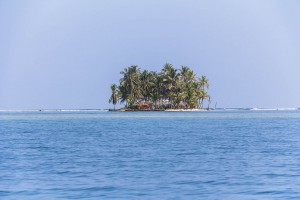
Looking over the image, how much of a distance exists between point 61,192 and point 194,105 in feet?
512

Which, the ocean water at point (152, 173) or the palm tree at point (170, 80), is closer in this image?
the ocean water at point (152, 173)

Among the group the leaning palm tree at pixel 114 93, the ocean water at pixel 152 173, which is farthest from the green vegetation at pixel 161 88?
the ocean water at pixel 152 173

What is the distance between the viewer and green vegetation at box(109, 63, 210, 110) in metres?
162

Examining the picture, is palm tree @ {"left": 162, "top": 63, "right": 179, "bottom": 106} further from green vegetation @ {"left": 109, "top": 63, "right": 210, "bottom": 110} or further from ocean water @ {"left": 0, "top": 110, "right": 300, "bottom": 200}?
ocean water @ {"left": 0, "top": 110, "right": 300, "bottom": 200}

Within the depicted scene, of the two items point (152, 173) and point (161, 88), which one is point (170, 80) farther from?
point (152, 173)

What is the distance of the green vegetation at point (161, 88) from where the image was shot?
16186 cm

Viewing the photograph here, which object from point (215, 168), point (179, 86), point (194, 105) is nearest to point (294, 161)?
point (215, 168)

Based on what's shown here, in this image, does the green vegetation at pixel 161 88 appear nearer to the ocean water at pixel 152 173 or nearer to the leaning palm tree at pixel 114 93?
the leaning palm tree at pixel 114 93

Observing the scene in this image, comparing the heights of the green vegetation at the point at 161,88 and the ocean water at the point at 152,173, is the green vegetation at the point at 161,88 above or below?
above

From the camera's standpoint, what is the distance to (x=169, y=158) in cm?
2842

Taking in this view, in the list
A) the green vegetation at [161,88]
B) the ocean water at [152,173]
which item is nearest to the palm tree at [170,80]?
the green vegetation at [161,88]

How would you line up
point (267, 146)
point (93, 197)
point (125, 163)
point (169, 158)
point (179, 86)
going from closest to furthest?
point (93, 197)
point (125, 163)
point (169, 158)
point (267, 146)
point (179, 86)

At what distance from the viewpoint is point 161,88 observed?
166125 mm

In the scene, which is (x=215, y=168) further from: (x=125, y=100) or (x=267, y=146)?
(x=125, y=100)
